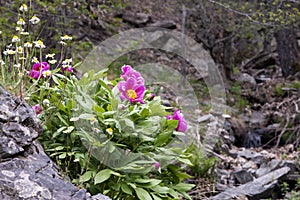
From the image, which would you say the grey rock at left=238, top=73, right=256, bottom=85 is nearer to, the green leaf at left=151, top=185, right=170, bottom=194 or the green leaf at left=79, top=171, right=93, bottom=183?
the green leaf at left=151, top=185, right=170, bottom=194

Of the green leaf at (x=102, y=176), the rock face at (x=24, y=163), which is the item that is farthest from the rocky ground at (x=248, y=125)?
the rock face at (x=24, y=163)

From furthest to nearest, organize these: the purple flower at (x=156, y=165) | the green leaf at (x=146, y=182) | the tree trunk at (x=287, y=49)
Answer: the tree trunk at (x=287, y=49) < the purple flower at (x=156, y=165) < the green leaf at (x=146, y=182)

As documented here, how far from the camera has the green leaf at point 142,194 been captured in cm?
218

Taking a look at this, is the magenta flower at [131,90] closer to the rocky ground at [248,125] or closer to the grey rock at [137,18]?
the rocky ground at [248,125]

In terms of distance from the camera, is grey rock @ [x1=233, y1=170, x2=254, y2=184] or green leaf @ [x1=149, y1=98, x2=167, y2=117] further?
grey rock @ [x1=233, y1=170, x2=254, y2=184]

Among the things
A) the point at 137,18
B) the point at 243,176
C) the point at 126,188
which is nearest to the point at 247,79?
the point at 137,18

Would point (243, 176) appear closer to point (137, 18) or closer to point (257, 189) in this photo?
point (257, 189)

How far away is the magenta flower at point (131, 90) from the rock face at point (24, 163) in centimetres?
51

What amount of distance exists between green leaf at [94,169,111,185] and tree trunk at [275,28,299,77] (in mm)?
7908

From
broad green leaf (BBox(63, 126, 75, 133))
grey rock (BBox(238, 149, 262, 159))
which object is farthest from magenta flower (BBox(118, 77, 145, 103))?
grey rock (BBox(238, 149, 262, 159))

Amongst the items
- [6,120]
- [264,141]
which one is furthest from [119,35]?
[6,120]

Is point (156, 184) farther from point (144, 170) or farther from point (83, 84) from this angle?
point (83, 84)

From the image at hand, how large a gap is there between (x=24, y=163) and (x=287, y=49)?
8394mm

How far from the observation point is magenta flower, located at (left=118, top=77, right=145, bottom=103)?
93.2 inches
